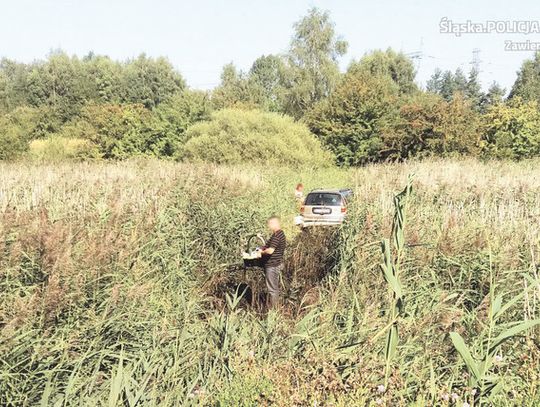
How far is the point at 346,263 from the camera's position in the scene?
6.09 m

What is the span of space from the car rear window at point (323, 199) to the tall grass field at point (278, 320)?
5.62 meters

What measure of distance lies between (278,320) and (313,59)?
3923cm

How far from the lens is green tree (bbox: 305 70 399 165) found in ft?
98.8

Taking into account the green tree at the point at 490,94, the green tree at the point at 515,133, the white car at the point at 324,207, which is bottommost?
the white car at the point at 324,207

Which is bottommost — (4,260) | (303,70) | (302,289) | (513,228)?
(302,289)

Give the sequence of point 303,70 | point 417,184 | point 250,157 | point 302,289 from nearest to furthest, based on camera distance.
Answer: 1. point 302,289
2. point 417,184
3. point 250,157
4. point 303,70

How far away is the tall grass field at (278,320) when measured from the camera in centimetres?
264

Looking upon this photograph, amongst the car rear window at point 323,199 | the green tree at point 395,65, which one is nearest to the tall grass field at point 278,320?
the car rear window at point 323,199

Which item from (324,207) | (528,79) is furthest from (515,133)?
(528,79)

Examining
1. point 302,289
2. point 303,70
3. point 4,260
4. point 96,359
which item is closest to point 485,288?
point 302,289

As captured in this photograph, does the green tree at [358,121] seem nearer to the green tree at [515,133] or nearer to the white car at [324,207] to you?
the green tree at [515,133]

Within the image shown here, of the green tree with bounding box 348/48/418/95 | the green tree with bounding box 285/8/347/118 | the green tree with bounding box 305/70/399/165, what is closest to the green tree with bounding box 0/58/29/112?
the green tree with bounding box 285/8/347/118

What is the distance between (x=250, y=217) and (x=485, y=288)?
5.19 metres

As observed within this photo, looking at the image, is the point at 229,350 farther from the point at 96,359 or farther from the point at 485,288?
the point at 485,288
